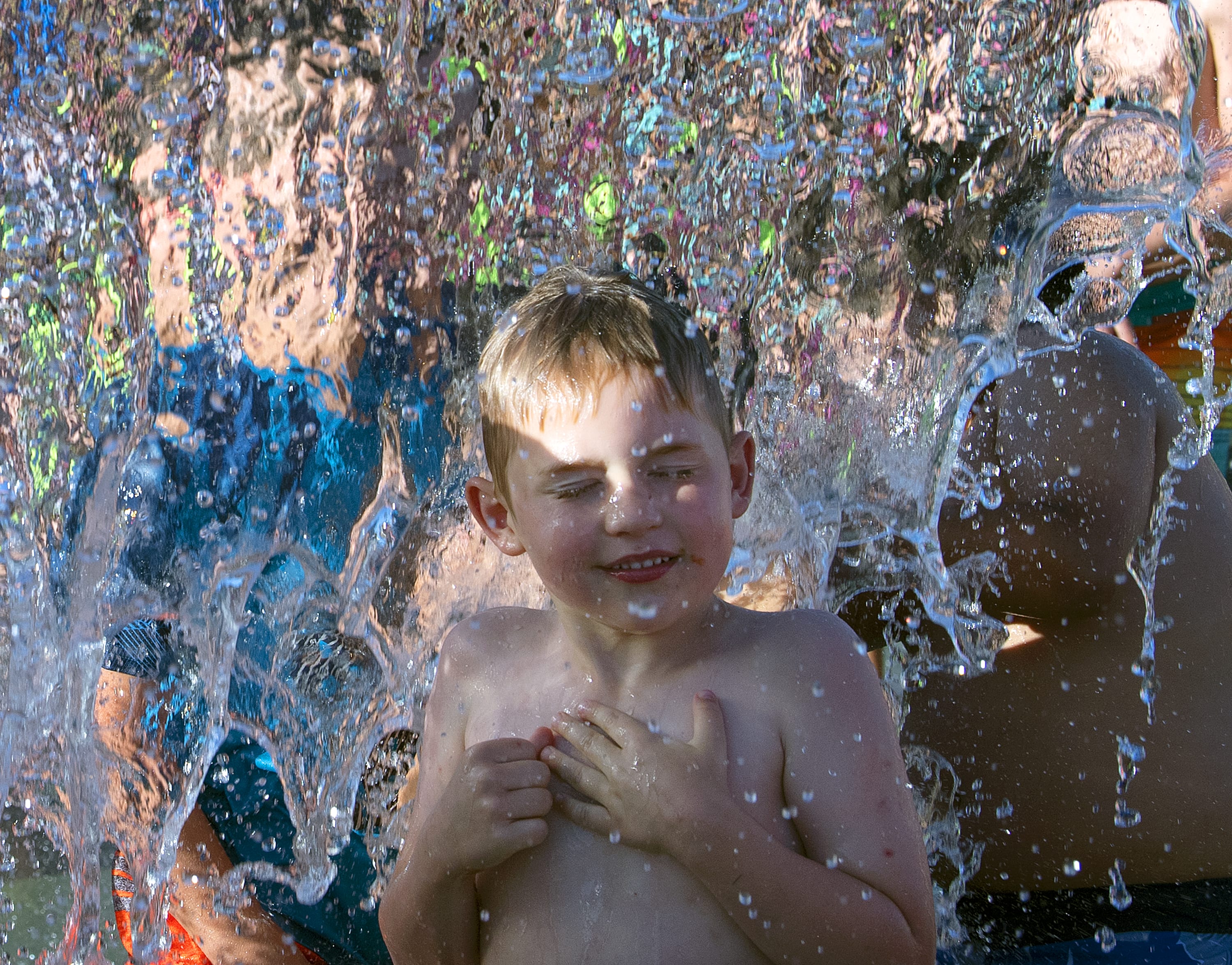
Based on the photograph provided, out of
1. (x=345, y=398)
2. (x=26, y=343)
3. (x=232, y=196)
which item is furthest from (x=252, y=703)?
(x=232, y=196)

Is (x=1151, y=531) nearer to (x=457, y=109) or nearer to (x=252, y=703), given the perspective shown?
(x=457, y=109)

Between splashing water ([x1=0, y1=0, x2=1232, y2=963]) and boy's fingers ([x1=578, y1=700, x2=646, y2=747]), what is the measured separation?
846 mm

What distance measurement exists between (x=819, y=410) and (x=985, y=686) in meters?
0.66

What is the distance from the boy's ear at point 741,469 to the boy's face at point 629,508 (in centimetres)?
7

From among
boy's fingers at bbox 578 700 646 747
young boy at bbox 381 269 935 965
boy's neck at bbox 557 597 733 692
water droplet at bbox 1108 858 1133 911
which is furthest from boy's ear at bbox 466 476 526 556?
water droplet at bbox 1108 858 1133 911

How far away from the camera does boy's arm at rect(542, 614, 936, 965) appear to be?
133 centimetres

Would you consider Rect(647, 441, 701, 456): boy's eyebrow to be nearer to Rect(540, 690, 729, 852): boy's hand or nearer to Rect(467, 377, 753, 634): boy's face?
Rect(467, 377, 753, 634): boy's face

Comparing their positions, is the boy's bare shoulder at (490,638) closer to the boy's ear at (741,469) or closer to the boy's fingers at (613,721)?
the boy's fingers at (613,721)

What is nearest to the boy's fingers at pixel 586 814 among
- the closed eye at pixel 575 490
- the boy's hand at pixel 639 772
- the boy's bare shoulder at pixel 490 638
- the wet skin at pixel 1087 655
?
the boy's hand at pixel 639 772

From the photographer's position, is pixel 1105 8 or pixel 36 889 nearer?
pixel 1105 8

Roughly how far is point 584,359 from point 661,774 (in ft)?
1.78

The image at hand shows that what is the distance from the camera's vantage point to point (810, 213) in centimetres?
229

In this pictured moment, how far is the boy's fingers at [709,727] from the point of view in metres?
1.41

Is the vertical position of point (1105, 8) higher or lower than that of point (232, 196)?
higher
